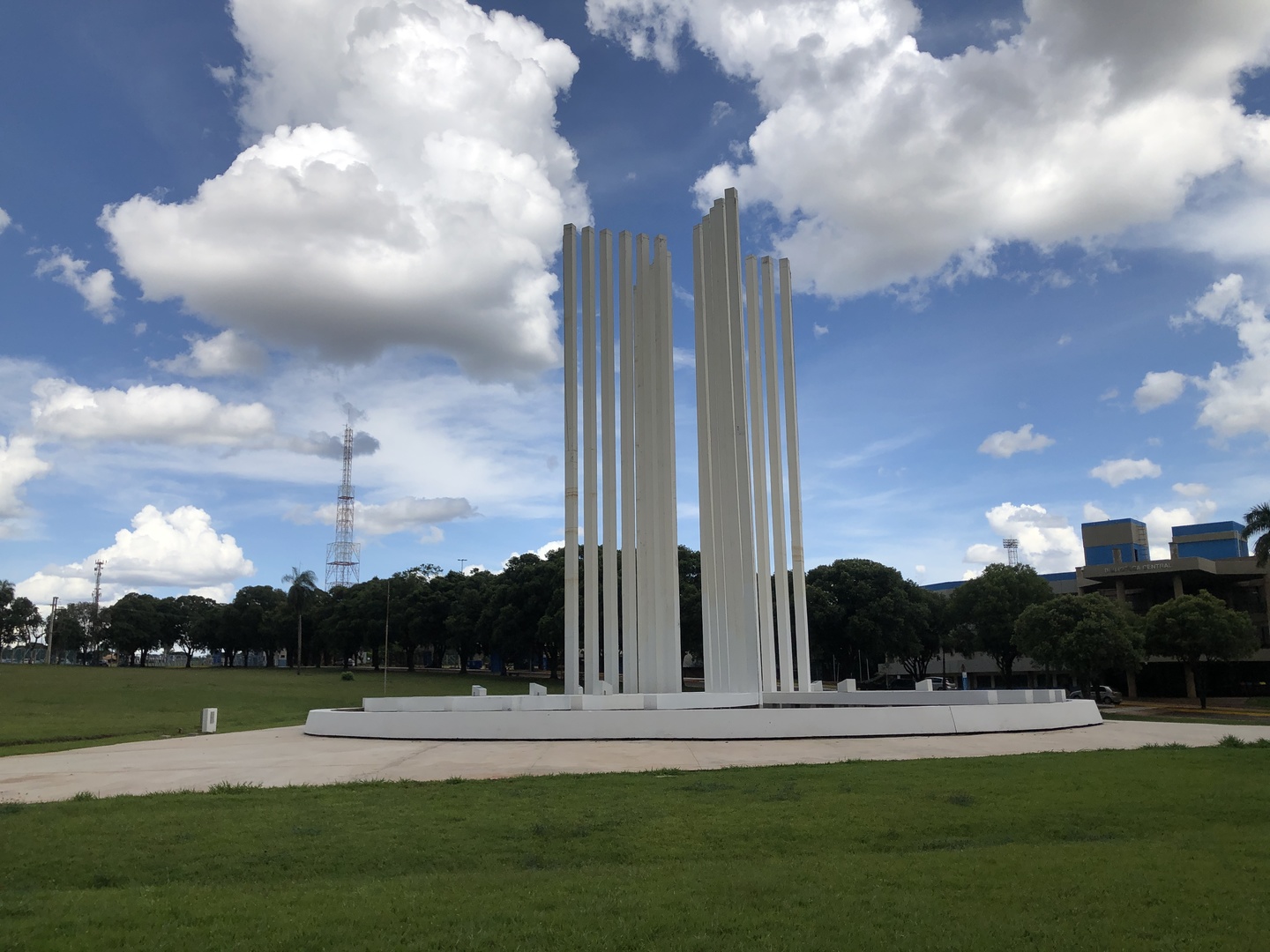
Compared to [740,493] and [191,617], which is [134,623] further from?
[740,493]

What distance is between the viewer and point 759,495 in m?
31.9

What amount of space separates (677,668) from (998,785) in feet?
51.2

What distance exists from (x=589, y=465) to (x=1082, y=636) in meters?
31.5

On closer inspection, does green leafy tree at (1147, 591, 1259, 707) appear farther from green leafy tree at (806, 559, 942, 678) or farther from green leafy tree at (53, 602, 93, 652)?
green leafy tree at (53, 602, 93, 652)

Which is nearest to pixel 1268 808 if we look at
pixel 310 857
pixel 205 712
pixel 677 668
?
pixel 310 857

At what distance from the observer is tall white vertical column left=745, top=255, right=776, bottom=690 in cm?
3084

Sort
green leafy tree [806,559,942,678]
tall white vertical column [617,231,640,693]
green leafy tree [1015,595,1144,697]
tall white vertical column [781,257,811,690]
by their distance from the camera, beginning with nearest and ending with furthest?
tall white vertical column [617,231,640,693] < tall white vertical column [781,257,811,690] < green leafy tree [1015,595,1144,697] < green leafy tree [806,559,942,678]

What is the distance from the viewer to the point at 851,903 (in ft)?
24.4

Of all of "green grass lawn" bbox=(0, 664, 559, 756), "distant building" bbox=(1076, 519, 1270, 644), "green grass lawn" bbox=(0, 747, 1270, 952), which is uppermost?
Answer: "distant building" bbox=(1076, 519, 1270, 644)

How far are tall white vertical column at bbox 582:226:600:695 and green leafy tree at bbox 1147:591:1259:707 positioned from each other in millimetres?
37331

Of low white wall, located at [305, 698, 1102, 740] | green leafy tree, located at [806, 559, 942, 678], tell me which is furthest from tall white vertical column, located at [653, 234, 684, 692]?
green leafy tree, located at [806, 559, 942, 678]

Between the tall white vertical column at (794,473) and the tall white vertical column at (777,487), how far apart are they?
0.36 metres

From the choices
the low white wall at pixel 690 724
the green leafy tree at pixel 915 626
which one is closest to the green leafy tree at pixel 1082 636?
the green leafy tree at pixel 915 626

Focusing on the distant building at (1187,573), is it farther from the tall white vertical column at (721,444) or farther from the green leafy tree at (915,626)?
the tall white vertical column at (721,444)
